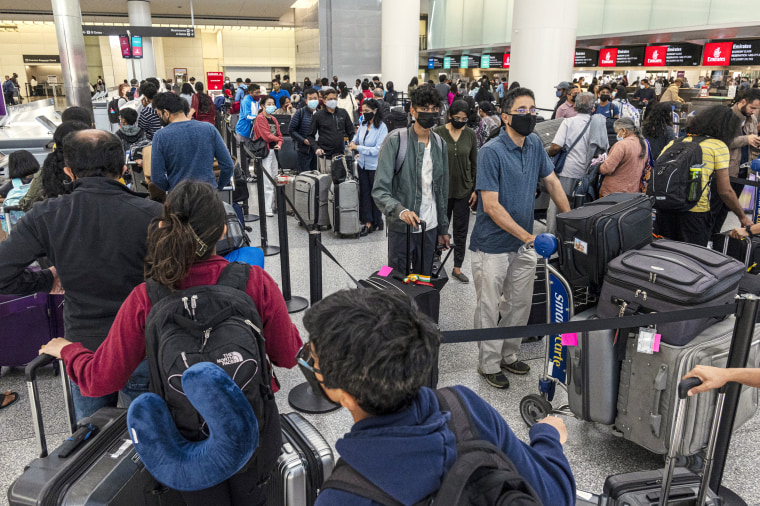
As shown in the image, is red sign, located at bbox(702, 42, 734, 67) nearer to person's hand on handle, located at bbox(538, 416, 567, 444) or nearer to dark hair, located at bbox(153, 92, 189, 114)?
dark hair, located at bbox(153, 92, 189, 114)

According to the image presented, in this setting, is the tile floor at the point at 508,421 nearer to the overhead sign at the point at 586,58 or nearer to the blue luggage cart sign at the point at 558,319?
the blue luggage cart sign at the point at 558,319

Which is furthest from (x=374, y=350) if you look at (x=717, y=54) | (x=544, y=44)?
(x=717, y=54)

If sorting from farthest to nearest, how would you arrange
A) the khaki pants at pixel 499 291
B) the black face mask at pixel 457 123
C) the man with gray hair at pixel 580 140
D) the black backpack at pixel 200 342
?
1. the man with gray hair at pixel 580 140
2. the black face mask at pixel 457 123
3. the khaki pants at pixel 499 291
4. the black backpack at pixel 200 342

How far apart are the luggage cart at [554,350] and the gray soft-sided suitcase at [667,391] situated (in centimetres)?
40

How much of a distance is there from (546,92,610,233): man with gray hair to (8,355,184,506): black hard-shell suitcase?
519 cm

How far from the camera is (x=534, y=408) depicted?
308 centimetres

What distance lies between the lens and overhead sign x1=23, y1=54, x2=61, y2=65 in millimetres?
34250

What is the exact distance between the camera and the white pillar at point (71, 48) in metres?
14.1

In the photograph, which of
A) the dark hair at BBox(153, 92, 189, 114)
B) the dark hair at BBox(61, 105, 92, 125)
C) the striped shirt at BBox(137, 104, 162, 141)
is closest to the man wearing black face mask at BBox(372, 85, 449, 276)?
the dark hair at BBox(153, 92, 189, 114)

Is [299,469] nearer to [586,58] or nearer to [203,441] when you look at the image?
[203,441]

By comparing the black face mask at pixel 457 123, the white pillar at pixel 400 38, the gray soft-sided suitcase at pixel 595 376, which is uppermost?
the white pillar at pixel 400 38

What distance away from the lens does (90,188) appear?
80.7 inches

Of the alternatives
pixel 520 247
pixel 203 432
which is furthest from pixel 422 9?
pixel 203 432

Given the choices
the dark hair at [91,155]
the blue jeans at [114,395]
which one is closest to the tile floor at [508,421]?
the blue jeans at [114,395]
